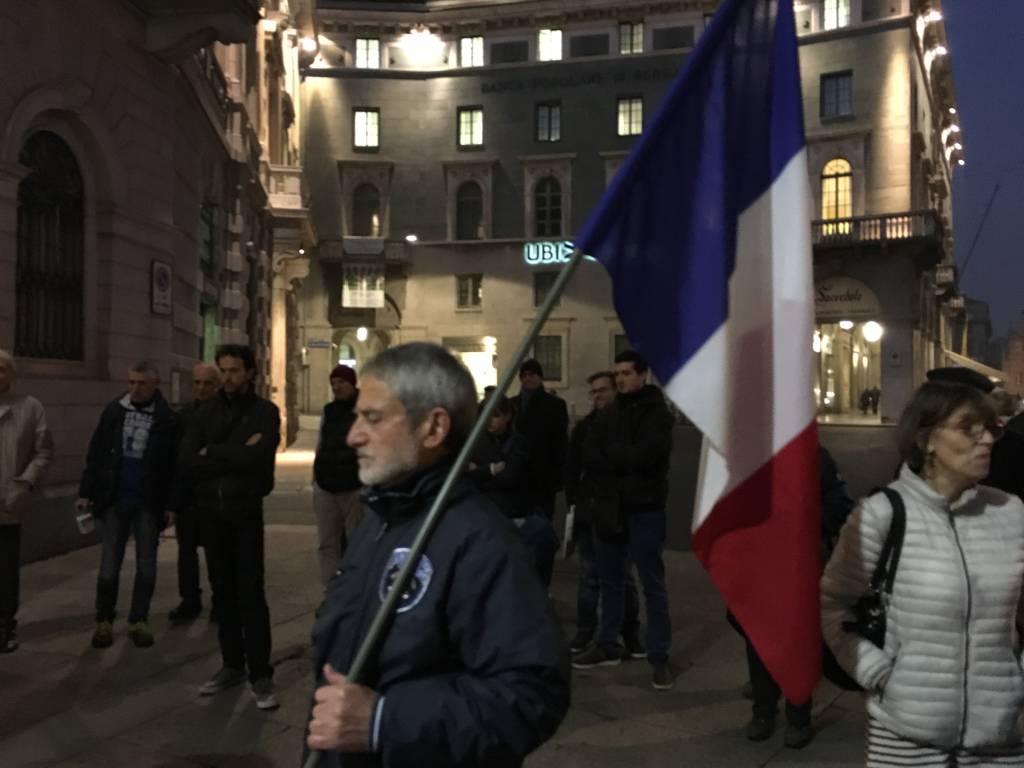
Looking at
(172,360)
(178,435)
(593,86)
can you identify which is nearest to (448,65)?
(593,86)

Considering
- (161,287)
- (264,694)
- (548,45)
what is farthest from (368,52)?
(264,694)

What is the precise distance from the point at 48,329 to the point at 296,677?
6.55 meters

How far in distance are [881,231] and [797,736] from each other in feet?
112

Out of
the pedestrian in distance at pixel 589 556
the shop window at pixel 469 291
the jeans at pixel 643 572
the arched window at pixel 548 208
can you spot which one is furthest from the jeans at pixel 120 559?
the arched window at pixel 548 208

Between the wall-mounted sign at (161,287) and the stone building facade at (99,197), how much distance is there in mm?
27

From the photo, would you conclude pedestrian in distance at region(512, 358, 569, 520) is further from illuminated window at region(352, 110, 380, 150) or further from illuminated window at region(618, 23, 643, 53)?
illuminated window at region(352, 110, 380, 150)

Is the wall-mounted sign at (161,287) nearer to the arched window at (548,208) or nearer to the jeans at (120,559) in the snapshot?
the jeans at (120,559)

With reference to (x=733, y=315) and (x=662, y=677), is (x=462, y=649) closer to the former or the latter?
(x=733, y=315)

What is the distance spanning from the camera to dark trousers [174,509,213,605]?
25.3 ft

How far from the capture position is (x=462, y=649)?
192cm

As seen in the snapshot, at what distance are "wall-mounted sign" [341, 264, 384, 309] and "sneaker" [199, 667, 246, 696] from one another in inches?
1482

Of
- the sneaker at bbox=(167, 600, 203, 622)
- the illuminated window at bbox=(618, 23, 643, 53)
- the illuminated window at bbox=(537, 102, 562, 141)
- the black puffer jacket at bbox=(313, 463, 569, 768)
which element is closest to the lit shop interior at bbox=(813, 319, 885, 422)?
the illuminated window at bbox=(537, 102, 562, 141)

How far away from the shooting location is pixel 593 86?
42594 mm

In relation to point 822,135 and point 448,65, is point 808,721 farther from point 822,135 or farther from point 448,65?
point 448,65
